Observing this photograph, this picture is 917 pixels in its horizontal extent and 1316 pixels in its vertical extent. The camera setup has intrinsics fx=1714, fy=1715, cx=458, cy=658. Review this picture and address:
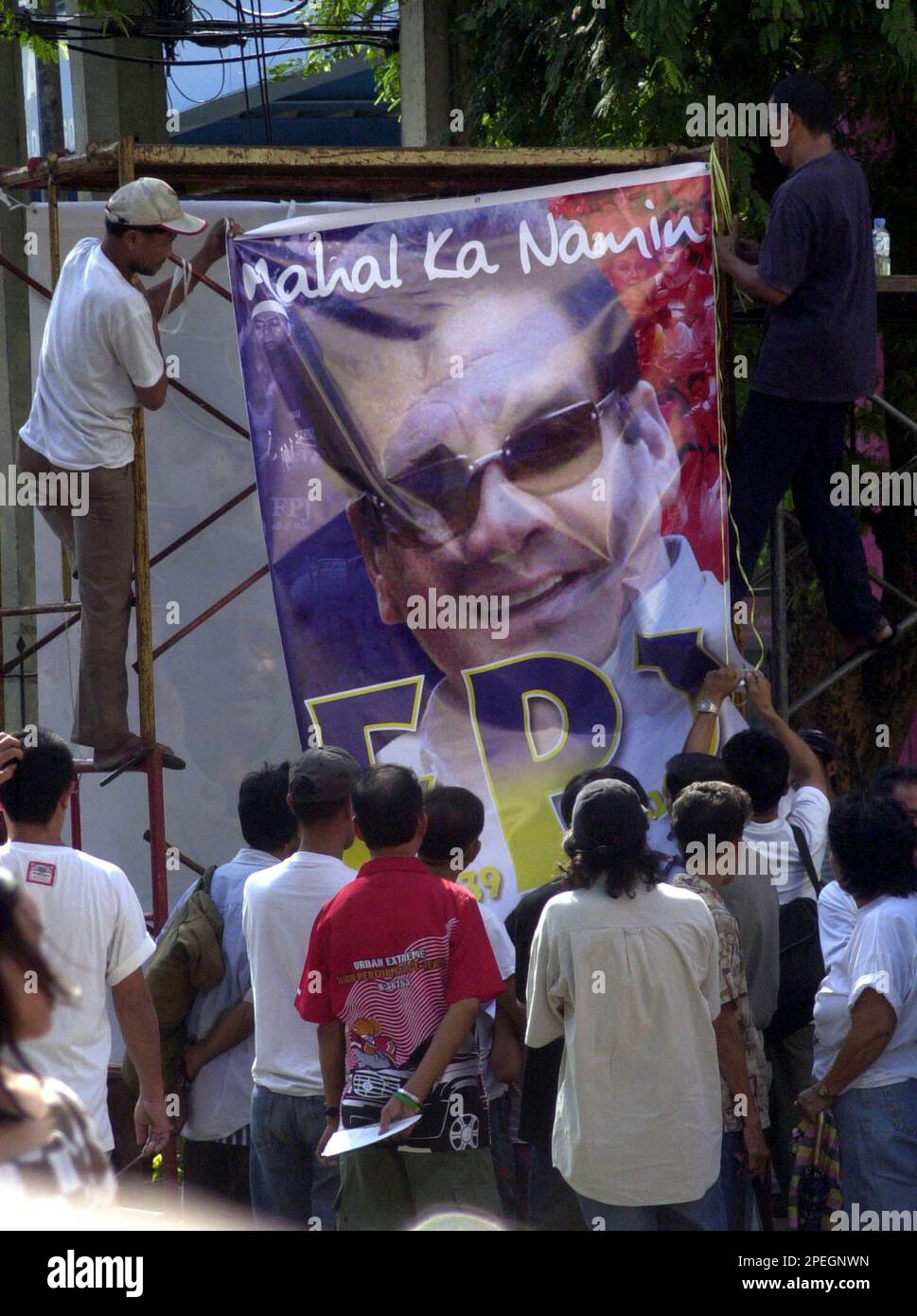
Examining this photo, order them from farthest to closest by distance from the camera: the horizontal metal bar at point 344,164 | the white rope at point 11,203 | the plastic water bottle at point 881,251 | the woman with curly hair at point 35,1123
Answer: the plastic water bottle at point 881,251
the white rope at point 11,203
the horizontal metal bar at point 344,164
the woman with curly hair at point 35,1123

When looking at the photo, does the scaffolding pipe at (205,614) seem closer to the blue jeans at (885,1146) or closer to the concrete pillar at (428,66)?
the blue jeans at (885,1146)

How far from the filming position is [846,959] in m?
4.50

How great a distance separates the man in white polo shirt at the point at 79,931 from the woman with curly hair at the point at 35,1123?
78.2 inches

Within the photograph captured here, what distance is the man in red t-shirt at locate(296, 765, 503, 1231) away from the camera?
13.8 feet

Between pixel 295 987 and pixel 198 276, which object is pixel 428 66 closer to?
pixel 198 276

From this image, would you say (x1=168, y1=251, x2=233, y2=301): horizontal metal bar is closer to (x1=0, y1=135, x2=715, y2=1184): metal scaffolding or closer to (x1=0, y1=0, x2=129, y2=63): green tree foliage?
(x1=0, y1=135, x2=715, y2=1184): metal scaffolding

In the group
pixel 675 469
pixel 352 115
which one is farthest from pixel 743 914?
pixel 352 115

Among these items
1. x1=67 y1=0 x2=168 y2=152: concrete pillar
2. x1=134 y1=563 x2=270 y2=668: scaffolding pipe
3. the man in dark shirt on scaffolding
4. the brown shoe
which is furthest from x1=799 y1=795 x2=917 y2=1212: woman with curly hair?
x1=67 y1=0 x2=168 y2=152: concrete pillar

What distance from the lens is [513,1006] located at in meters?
4.64

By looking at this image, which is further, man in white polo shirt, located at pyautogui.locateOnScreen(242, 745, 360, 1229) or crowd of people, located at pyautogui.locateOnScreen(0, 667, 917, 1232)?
man in white polo shirt, located at pyautogui.locateOnScreen(242, 745, 360, 1229)

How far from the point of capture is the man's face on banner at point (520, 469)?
19.0ft

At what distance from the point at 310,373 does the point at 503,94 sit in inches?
161

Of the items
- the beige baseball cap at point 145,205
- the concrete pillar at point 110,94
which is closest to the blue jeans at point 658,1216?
the beige baseball cap at point 145,205

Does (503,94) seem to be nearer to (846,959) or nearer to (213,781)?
(213,781)
